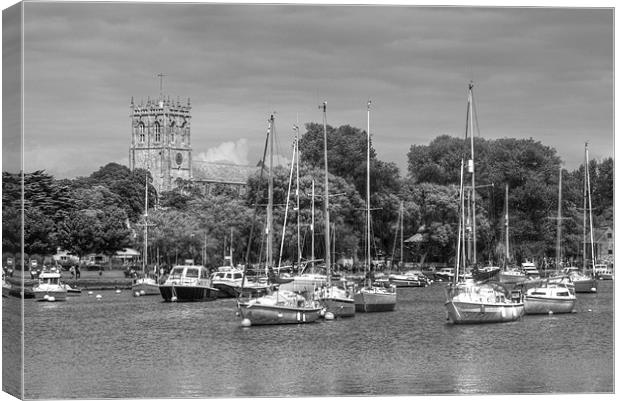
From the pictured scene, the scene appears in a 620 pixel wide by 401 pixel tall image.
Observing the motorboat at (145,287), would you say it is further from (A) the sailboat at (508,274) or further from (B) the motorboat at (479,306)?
(B) the motorboat at (479,306)

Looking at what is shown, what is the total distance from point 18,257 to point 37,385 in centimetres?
293

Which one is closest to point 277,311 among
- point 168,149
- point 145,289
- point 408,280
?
point 168,149

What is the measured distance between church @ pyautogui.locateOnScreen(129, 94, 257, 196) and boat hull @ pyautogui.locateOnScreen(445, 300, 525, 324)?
768 cm

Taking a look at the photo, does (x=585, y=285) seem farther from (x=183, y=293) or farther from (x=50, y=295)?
(x=50, y=295)

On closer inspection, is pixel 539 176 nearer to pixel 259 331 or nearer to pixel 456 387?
pixel 259 331

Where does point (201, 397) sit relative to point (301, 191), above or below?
below

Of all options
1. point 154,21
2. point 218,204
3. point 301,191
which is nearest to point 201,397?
point 154,21

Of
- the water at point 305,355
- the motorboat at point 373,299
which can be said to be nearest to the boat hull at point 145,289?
the water at point 305,355

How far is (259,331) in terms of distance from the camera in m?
29.3

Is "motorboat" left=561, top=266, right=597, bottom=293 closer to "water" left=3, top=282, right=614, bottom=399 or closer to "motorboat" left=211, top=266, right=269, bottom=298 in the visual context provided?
"water" left=3, top=282, right=614, bottom=399

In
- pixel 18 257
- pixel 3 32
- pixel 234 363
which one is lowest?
pixel 234 363

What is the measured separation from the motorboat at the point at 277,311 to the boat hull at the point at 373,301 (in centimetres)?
507

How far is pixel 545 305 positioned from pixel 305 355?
44.6ft

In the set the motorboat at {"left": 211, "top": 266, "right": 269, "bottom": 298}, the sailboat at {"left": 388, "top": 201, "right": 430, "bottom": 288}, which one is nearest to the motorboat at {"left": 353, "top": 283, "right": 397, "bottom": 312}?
the motorboat at {"left": 211, "top": 266, "right": 269, "bottom": 298}
